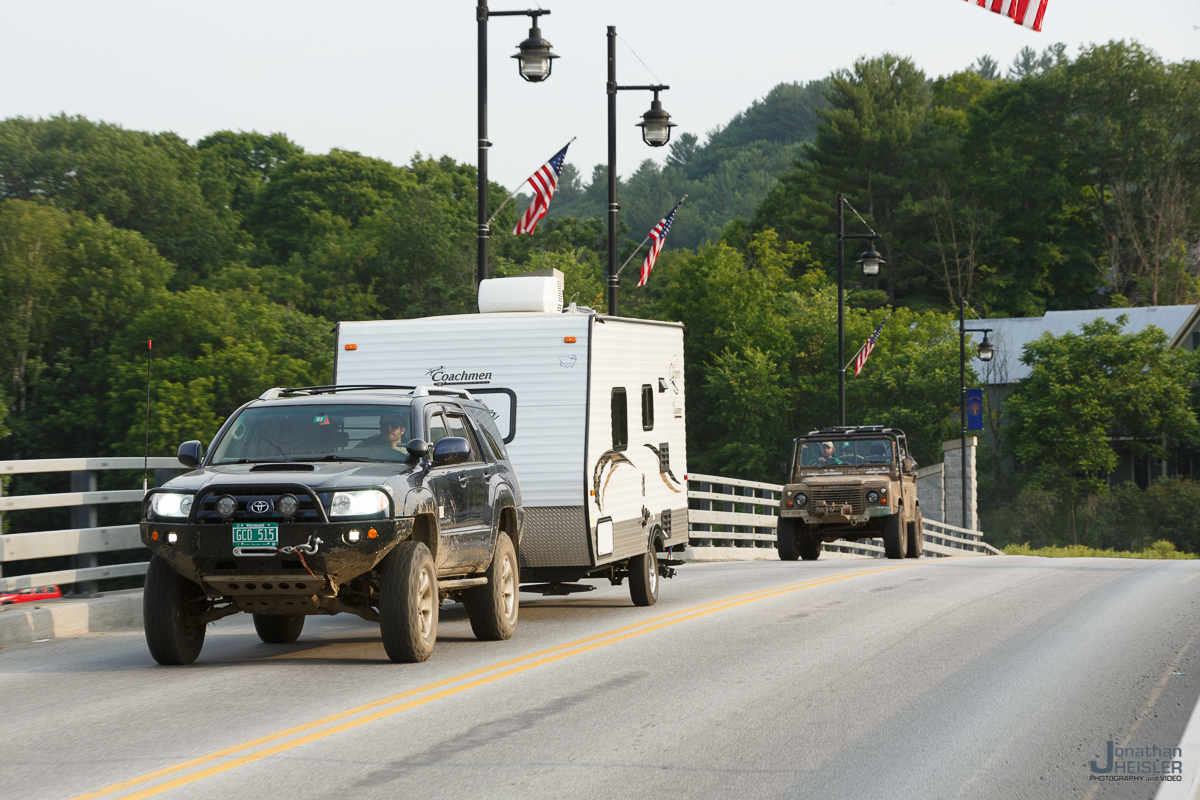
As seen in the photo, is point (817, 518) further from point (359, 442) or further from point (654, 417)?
point (359, 442)

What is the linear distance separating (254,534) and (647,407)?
630 cm

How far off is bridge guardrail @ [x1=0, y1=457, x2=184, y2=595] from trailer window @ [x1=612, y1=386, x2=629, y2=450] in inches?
170

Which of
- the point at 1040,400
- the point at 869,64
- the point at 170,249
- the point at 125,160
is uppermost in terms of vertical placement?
the point at 869,64

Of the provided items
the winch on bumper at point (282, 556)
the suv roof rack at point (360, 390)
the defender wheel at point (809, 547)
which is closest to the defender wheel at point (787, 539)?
the defender wheel at point (809, 547)

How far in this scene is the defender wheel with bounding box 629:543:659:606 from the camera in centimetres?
1438

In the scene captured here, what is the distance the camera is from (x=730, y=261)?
7656 cm

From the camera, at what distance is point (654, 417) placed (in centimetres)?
1498

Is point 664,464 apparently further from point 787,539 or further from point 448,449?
point 787,539

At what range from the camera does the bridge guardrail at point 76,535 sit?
11.4 metres

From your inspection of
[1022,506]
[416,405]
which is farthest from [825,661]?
[1022,506]

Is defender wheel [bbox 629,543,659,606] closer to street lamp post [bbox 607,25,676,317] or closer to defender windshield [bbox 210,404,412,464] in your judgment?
defender windshield [bbox 210,404,412,464]

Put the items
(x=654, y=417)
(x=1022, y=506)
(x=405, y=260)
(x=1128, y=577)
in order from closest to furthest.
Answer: (x=654, y=417) < (x=1128, y=577) < (x=1022, y=506) < (x=405, y=260)

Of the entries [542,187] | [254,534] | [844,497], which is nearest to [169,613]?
[254,534]

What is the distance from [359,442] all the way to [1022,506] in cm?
5776
